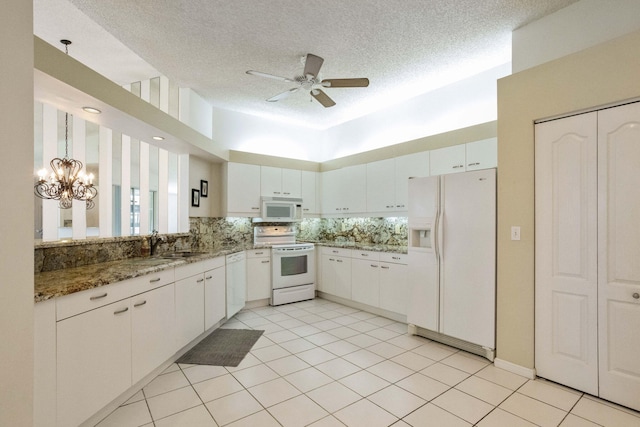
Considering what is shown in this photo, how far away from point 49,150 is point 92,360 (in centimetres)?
441

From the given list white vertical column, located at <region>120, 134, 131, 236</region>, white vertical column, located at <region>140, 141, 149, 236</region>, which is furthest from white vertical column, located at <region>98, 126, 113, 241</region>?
white vertical column, located at <region>140, 141, 149, 236</region>

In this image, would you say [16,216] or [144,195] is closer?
[16,216]

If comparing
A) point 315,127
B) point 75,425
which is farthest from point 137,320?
point 315,127

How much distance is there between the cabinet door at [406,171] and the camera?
3.90 m

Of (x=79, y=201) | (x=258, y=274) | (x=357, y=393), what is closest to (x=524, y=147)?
(x=357, y=393)

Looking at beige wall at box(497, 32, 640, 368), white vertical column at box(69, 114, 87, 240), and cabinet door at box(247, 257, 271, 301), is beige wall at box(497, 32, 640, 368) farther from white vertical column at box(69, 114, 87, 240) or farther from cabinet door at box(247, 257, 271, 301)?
white vertical column at box(69, 114, 87, 240)

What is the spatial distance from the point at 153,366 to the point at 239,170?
304cm

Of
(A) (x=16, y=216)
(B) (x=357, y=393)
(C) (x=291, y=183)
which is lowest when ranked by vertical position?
(B) (x=357, y=393)

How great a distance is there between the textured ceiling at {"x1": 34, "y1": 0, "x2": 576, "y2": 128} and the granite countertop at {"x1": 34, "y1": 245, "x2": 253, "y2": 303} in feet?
7.01

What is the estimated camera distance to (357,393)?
2283 millimetres

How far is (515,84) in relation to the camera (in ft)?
8.59

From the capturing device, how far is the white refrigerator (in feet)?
9.15

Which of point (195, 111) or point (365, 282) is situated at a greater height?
point (195, 111)

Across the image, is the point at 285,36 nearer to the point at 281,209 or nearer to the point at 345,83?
the point at 345,83
